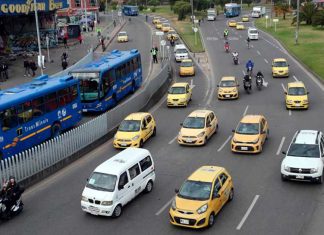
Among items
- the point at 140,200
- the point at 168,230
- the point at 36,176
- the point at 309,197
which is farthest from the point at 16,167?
the point at 309,197

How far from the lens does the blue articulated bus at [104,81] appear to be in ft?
108

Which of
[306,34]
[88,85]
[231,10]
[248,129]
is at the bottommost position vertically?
[248,129]

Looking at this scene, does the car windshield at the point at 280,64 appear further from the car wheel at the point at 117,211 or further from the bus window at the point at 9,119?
the car wheel at the point at 117,211

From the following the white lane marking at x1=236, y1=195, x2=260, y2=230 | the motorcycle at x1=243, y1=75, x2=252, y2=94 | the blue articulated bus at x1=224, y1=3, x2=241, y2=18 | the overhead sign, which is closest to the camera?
the white lane marking at x1=236, y1=195, x2=260, y2=230

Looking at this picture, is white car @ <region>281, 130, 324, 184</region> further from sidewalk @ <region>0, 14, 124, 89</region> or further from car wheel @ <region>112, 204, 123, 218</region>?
sidewalk @ <region>0, 14, 124, 89</region>

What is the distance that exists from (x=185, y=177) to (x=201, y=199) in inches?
197

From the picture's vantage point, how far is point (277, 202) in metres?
18.2

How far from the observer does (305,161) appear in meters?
19.7

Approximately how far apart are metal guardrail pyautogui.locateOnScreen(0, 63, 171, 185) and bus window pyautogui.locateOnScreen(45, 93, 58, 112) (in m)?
2.49

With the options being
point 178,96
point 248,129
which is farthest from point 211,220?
point 178,96

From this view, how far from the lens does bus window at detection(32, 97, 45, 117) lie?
2514 centimetres

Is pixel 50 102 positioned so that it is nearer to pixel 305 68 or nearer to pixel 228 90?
pixel 228 90

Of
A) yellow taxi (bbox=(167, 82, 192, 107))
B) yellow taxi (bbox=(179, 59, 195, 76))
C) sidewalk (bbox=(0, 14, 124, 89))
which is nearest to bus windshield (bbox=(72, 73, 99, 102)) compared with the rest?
yellow taxi (bbox=(167, 82, 192, 107))

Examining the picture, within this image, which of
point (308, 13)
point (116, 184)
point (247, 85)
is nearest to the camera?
point (116, 184)
